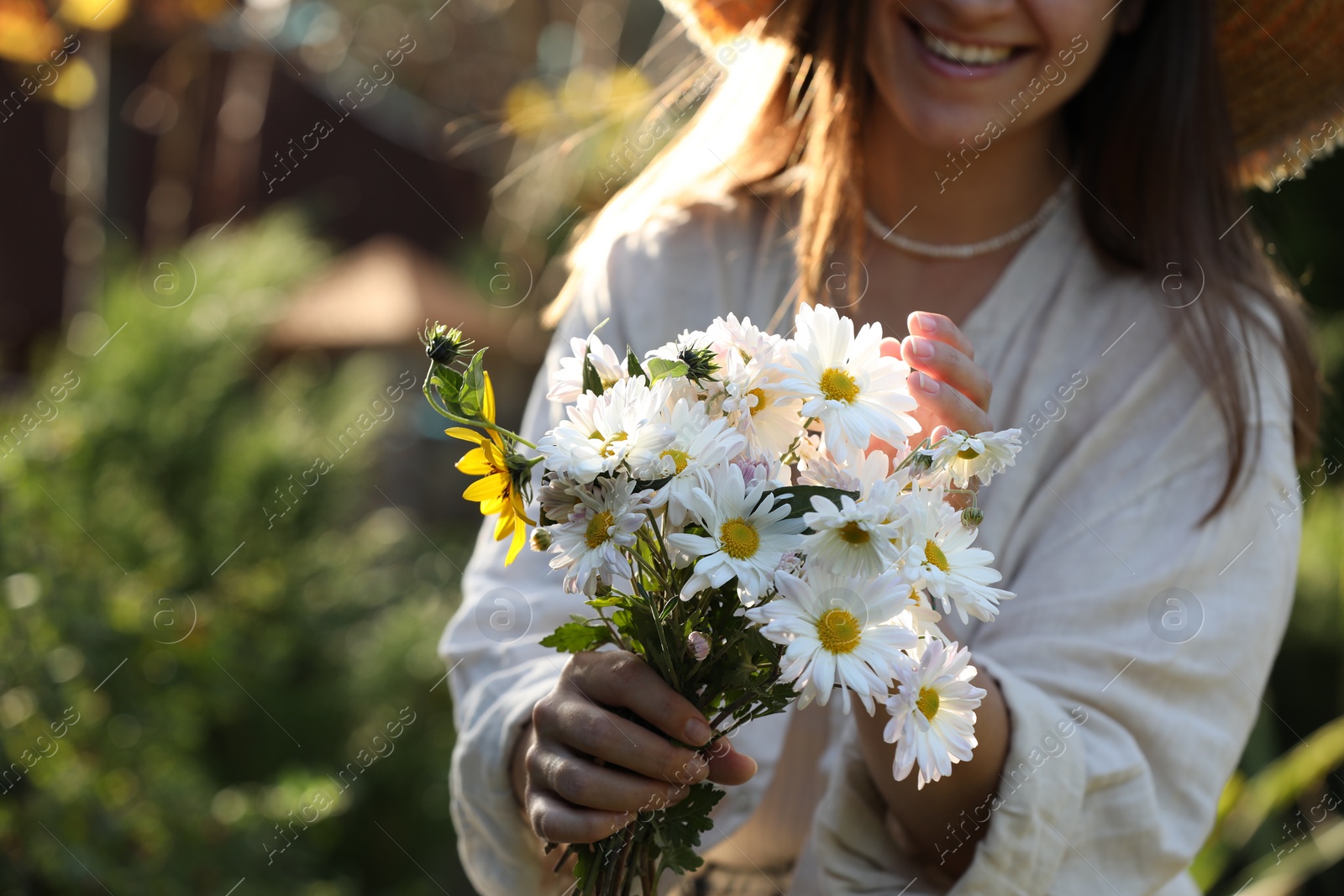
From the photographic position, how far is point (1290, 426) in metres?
1.58

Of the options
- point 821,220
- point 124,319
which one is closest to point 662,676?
point 821,220

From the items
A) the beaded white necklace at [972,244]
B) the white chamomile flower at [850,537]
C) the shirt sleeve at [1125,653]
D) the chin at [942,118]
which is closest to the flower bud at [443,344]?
the white chamomile flower at [850,537]

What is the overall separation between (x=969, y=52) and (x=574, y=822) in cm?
107

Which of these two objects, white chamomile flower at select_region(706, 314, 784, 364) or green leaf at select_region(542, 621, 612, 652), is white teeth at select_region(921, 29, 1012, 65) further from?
green leaf at select_region(542, 621, 612, 652)

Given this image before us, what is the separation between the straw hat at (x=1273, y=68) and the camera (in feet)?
5.72

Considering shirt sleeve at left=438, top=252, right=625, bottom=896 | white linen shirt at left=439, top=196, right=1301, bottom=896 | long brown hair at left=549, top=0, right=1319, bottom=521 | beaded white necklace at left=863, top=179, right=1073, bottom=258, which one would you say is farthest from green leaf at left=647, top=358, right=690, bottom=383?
beaded white necklace at left=863, top=179, right=1073, bottom=258

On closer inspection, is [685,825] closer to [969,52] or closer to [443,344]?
[443,344]

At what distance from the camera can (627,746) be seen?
38.5 inches

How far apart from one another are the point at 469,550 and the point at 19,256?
19.2 feet

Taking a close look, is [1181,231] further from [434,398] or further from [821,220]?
[434,398]

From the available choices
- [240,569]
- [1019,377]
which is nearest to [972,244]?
[1019,377]

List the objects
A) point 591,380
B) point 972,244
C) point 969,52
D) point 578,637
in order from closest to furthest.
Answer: point 591,380, point 578,637, point 969,52, point 972,244

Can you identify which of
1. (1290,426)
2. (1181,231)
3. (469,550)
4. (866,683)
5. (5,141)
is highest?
(5,141)

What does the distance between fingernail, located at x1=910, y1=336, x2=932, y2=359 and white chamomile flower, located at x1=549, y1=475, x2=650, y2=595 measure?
34cm
